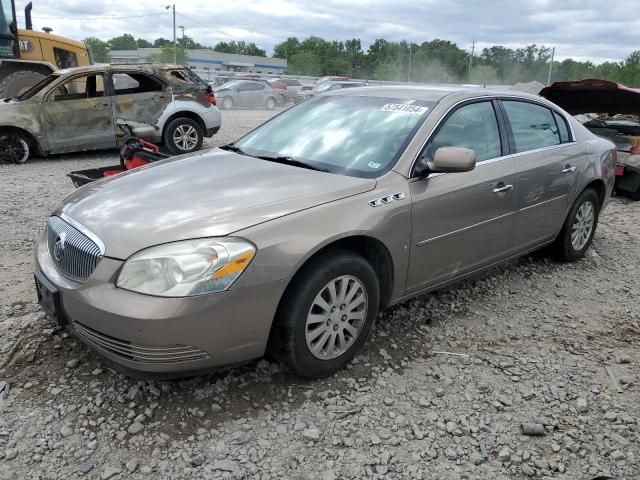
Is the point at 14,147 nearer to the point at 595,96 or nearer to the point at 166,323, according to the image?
the point at 166,323

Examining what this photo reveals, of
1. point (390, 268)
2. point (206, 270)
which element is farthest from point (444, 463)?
point (206, 270)

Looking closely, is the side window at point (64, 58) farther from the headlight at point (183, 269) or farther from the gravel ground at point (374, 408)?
the headlight at point (183, 269)

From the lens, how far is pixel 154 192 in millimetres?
2965

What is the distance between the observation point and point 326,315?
2.84m

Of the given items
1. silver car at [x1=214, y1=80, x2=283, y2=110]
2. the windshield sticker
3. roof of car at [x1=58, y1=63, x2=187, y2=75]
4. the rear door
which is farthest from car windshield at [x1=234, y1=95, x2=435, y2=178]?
silver car at [x1=214, y1=80, x2=283, y2=110]

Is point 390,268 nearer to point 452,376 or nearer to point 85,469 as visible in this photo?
point 452,376

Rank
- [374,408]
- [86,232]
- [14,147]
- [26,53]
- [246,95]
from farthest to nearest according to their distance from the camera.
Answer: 1. [246,95]
2. [26,53]
3. [14,147]
4. [374,408]
5. [86,232]

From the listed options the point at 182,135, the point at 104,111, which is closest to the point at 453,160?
the point at 182,135

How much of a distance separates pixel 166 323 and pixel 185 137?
320 inches

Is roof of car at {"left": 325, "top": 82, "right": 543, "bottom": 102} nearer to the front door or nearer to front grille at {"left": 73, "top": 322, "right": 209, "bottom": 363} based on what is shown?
front grille at {"left": 73, "top": 322, "right": 209, "bottom": 363}

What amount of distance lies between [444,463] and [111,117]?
867 centimetres

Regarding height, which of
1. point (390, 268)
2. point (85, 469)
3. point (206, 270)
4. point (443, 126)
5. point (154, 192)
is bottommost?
point (85, 469)

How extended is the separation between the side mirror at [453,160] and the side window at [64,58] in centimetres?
1127

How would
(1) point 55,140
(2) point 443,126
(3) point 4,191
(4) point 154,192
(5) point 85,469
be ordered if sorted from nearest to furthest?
(5) point 85,469 → (4) point 154,192 → (2) point 443,126 → (3) point 4,191 → (1) point 55,140
